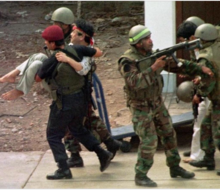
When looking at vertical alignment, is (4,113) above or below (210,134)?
below

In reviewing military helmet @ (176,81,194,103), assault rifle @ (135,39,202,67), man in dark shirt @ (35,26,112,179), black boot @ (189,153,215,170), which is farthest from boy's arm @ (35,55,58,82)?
black boot @ (189,153,215,170)

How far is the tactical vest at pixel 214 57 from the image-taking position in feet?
20.4

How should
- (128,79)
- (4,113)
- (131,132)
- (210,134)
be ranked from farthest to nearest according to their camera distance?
(4,113) < (131,132) < (210,134) < (128,79)

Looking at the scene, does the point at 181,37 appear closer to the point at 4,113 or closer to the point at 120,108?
the point at 120,108

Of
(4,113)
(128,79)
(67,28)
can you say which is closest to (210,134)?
(128,79)

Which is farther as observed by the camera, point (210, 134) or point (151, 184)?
point (210, 134)

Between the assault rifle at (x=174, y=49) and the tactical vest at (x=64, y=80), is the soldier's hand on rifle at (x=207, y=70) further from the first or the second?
the tactical vest at (x=64, y=80)

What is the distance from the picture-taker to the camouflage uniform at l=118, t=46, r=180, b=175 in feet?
19.3

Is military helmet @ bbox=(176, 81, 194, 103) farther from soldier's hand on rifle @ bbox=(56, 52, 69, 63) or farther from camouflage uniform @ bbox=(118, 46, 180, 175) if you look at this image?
Answer: soldier's hand on rifle @ bbox=(56, 52, 69, 63)

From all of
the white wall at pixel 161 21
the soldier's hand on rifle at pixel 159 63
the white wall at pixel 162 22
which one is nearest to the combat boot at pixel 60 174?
the soldier's hand on rifle at pixel 159 63

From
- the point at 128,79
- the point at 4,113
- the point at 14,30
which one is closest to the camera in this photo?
the point at 128,79

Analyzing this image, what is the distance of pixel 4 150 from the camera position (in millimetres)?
7820

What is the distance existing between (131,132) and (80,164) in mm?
835

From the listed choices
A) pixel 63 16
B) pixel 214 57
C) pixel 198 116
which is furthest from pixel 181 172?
pixel 63 16
